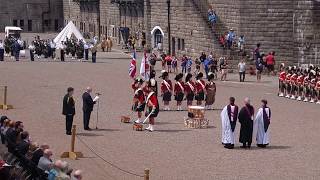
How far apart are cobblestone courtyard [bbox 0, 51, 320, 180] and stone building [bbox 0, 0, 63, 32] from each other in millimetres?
43883

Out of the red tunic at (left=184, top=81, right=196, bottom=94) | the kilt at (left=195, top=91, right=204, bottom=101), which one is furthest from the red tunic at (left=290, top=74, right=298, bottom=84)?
the red tunic at (left=184, top=81, right=196, bottom=94)

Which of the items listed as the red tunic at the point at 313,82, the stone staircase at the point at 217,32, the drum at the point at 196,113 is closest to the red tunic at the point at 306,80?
the red tunic at the point at 313,82

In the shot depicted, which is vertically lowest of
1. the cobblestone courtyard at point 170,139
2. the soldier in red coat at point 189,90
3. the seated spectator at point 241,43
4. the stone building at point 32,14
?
the cobblestone courtyard at point 170,139

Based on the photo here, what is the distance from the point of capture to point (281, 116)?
98.7ft

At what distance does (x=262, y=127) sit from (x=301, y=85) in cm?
1176

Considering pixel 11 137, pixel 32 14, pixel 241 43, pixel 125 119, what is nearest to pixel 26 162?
pixel 11 137

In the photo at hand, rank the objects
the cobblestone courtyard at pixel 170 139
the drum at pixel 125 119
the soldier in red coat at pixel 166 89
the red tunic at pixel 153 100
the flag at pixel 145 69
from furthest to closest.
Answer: the flag at pixel 145 69 < the soldier in red coat at pixel 166 89 < the drum at pixel 125 119 < the red tunic at pixel 153 100 < the cobblestone courtyard at pixel 170 139

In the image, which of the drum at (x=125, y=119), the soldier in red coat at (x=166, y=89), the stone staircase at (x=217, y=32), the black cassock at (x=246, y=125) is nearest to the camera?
the black cassock at (x=246, y=125)

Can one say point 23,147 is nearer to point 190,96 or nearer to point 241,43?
point 190,96

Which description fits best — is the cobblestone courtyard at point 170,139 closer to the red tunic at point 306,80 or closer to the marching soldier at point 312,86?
the marching soldier at point 312,86

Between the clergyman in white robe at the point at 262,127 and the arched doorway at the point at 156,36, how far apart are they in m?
33.4

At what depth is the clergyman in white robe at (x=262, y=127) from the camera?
24.1 m

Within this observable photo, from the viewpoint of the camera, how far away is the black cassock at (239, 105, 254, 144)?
2388 cm

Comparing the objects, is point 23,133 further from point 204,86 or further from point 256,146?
point 204,86
